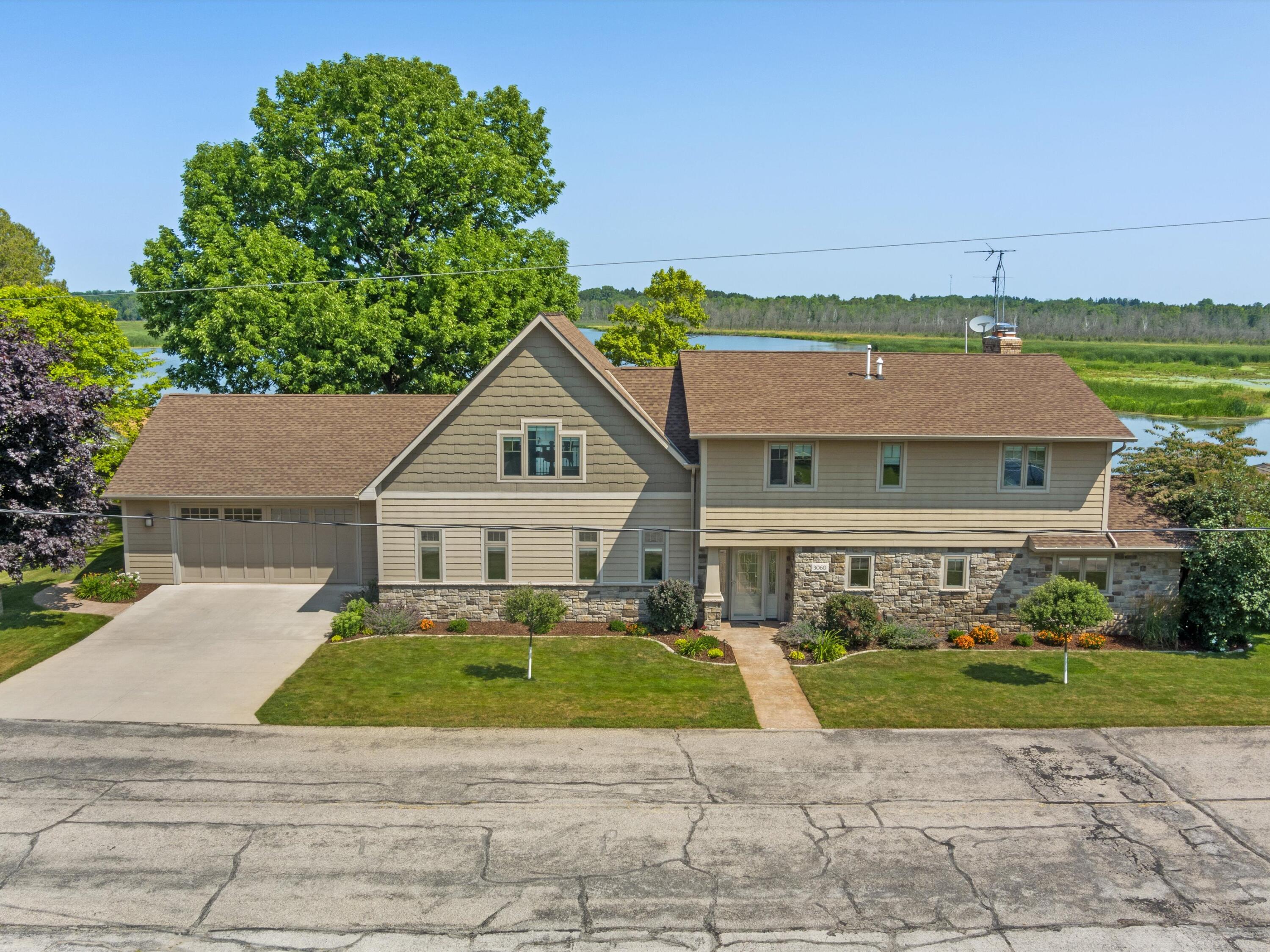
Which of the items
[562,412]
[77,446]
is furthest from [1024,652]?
[77,446]

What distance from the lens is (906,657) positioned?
2395 centimetres

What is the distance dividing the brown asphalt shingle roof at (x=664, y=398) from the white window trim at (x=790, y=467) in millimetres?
1882

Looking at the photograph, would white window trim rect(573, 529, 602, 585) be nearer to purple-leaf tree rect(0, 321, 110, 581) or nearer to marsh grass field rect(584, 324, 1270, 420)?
purple-leaf tree rect(0, 321, 110, 581)

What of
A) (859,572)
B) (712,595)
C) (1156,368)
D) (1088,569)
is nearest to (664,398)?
(712,595)

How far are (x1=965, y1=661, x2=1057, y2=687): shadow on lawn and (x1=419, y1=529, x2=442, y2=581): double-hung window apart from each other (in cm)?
1387

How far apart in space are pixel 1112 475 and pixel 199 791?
26336 millimetres

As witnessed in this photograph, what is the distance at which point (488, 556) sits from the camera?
84.8ft

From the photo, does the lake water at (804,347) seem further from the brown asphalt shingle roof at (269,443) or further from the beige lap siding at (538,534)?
the beige lap siding at (538,534)

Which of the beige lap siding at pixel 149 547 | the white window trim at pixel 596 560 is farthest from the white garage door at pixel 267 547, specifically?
the white window trim at pixel 596 560

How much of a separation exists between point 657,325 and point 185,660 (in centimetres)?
2812

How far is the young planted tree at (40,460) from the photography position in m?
24.1

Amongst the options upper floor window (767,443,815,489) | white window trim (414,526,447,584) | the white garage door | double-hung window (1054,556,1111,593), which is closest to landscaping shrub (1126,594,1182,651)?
double-hung window (1054,556,1111,593)

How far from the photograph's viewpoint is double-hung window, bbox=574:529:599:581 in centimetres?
2584

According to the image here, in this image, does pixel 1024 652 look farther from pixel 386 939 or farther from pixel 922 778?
pixel 386 939
